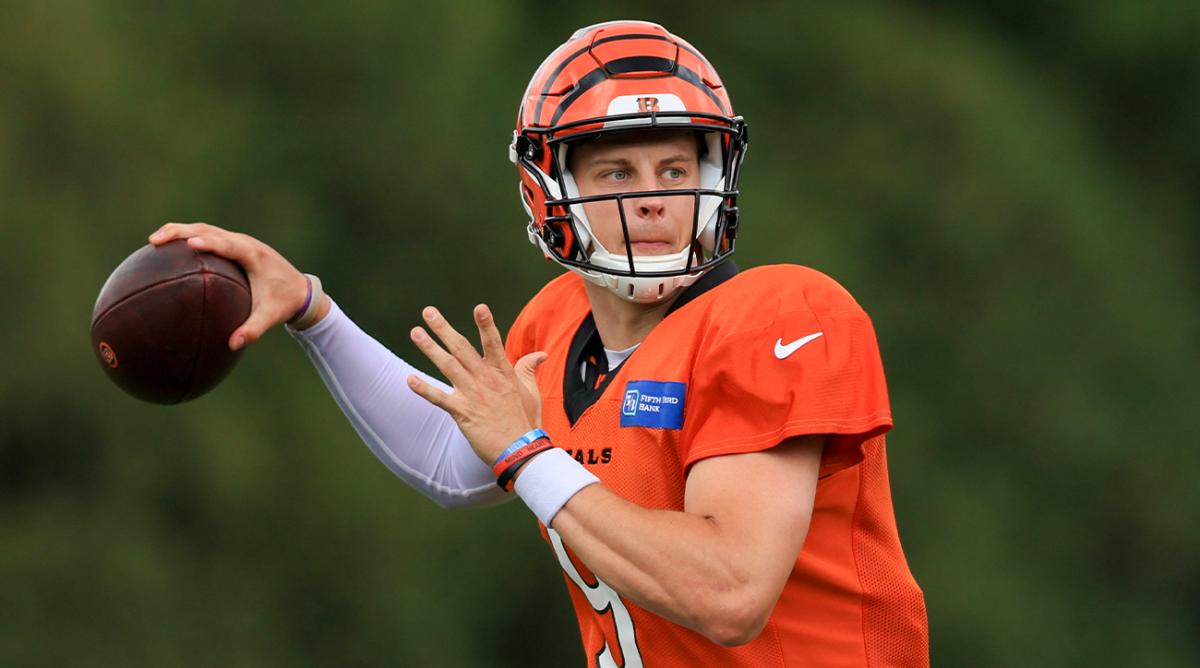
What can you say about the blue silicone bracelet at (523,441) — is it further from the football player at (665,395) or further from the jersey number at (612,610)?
the jersey number at (612,610)

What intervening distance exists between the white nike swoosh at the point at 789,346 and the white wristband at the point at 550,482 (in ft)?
0.98

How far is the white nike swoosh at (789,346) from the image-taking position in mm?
1965

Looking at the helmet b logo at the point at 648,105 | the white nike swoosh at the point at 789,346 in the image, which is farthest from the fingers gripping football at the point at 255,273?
the white nike swoosh at the point at 789,346

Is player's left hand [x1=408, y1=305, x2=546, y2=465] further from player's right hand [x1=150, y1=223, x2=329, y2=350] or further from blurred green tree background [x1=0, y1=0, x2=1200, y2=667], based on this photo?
blurred green tree background [x1=0, y1=0, x2=1200, y2=667]

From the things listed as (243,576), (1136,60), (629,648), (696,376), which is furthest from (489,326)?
(1136,60)

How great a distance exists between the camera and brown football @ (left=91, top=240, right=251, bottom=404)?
2.13 m

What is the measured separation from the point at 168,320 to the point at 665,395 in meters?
0.73

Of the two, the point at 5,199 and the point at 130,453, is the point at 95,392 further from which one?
the point at 5,199

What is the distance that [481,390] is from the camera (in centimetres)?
199

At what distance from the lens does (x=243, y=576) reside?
12.1 feet

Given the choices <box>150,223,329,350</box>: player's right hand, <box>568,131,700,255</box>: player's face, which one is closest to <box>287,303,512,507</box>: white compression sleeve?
<box>150,223,329,350</box>: player's right hand

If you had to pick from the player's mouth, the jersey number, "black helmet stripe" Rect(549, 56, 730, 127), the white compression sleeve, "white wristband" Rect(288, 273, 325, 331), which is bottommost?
the jersey number

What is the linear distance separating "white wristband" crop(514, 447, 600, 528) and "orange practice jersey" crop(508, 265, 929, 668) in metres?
0.16

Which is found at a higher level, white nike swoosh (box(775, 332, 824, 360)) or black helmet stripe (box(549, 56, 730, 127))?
black helmet stripe (box(549, 56, 730, 127))
